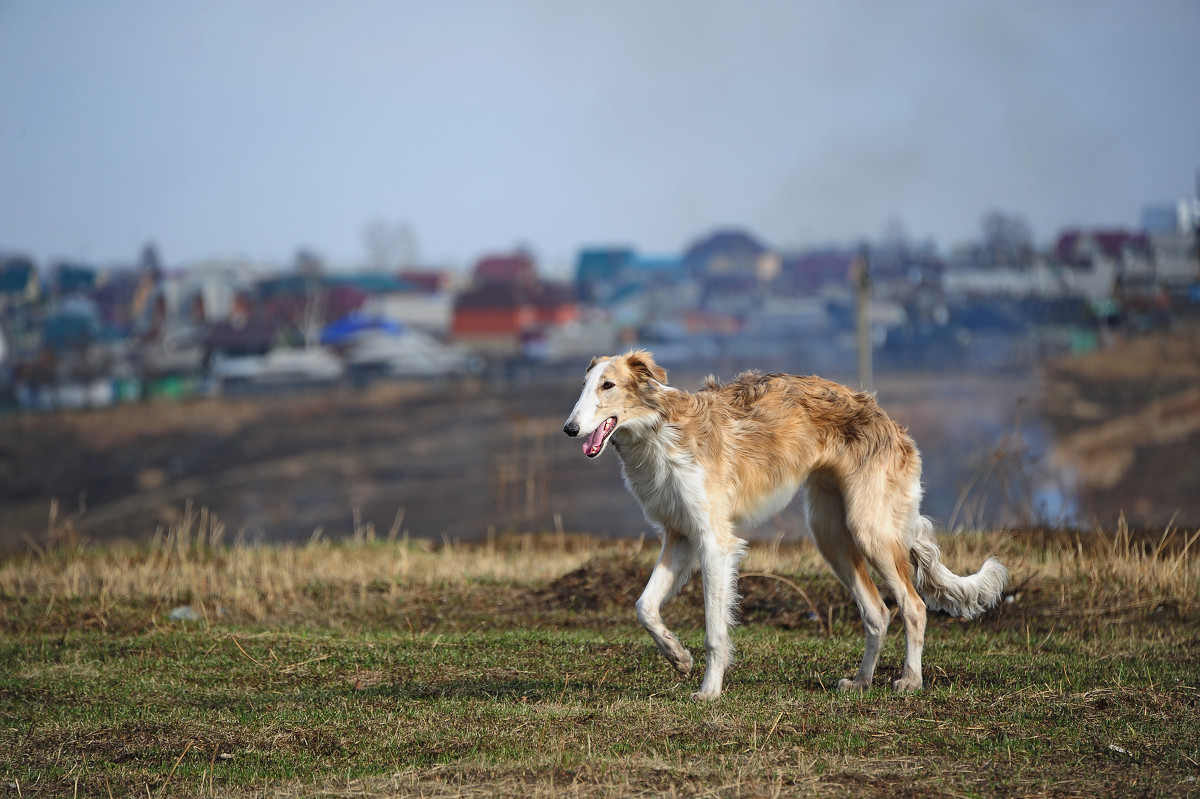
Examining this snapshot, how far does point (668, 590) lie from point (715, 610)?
0.35 metres

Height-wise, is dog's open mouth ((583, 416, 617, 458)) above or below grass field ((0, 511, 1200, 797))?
above

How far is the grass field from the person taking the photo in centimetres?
569

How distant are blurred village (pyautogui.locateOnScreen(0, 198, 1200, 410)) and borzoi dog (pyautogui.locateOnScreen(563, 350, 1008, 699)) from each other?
196 ft

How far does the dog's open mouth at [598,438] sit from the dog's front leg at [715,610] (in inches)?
38.4

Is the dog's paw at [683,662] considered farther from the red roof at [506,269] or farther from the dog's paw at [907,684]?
the red roof at [506,269]

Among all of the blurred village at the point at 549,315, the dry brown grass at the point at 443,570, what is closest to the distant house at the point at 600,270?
the blurred village at the point at 549,315

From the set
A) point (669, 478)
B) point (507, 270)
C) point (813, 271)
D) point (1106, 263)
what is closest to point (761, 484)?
point (669, 478)

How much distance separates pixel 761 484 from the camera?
7477mm

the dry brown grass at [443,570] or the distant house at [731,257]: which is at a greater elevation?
the distant house at [731,257]

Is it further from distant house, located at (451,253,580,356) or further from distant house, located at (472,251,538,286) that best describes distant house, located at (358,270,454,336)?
distant house, located at (472,251,538,286)

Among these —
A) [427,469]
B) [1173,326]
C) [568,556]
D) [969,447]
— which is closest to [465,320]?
[427,469]

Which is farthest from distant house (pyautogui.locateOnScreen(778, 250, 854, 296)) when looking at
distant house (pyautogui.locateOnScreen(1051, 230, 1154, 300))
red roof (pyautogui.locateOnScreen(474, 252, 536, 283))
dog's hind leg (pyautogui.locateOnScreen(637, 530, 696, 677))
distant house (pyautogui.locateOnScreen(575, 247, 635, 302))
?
dog's hind leg (pyautogui.locateOnScreen(637, 530, 696, 677))

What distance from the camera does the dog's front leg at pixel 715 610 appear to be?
7.03 meters

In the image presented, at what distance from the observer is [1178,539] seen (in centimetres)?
1155
